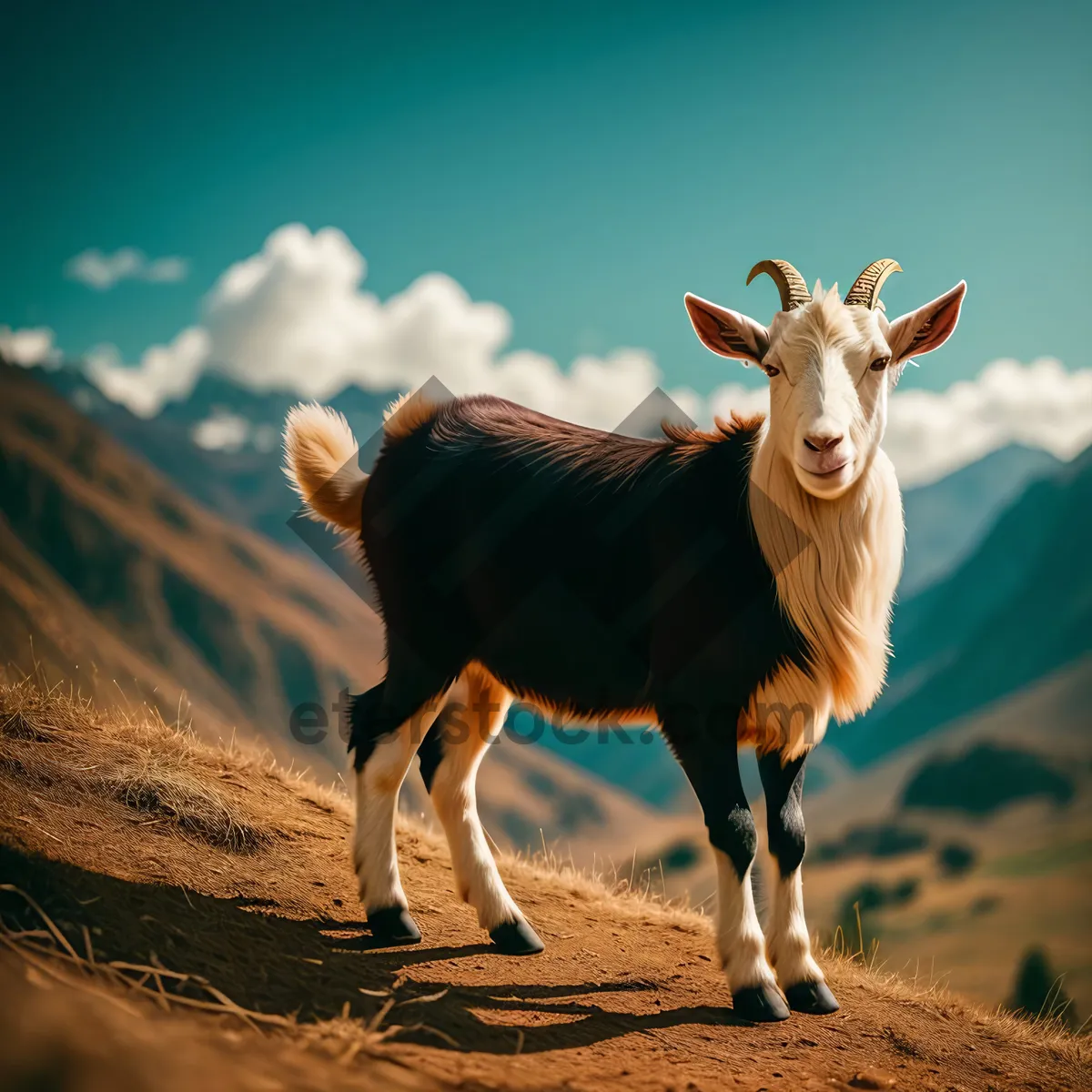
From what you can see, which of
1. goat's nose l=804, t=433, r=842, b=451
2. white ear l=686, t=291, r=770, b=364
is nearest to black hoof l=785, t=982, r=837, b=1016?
goat's nose l=804, t=433, r=842, b=451

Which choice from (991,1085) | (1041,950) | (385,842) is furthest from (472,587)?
(1041,950)

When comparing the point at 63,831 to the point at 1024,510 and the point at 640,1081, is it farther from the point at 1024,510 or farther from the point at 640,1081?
the point at 1024,510

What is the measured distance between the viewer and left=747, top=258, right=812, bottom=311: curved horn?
4293 millimetres

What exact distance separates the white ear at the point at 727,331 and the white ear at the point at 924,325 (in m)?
0.54

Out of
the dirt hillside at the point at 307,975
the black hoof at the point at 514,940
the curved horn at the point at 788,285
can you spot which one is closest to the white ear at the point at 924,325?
the curved horn at the point at 788,285

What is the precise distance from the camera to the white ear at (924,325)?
13.8 ft

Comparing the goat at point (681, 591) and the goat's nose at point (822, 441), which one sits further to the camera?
the goat at point (681, 591)

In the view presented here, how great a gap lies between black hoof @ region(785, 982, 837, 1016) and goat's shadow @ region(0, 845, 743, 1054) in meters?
0.31

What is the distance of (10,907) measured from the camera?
11.2ft

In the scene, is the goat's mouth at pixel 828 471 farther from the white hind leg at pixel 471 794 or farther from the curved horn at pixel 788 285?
the white hind leg at pixel 471 794

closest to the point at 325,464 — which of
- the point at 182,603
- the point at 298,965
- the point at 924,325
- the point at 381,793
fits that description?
the point at 381,793

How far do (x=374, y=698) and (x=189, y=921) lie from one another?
1.27 m

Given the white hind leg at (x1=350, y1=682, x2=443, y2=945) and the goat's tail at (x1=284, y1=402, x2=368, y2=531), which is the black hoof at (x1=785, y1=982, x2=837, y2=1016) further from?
the goat's tail at (x1=284, y1=402, x2=368, y2=531)

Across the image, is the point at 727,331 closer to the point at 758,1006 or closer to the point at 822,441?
the point at 822,441
